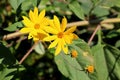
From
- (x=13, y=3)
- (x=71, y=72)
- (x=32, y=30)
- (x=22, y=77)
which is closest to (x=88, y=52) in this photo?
(x=71, y=72)

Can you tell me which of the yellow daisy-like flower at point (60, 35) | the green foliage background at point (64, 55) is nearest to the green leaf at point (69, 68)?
the green foliage background at point (64, 55)

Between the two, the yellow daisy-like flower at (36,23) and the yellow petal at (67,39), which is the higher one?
the yellow daisy-like flower at (36,23)

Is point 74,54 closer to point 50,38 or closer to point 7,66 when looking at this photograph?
point 50,38

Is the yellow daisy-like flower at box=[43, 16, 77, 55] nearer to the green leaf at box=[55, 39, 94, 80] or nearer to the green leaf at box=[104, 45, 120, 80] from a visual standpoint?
→ the green leaf at box=[55, 39, 94, 80]

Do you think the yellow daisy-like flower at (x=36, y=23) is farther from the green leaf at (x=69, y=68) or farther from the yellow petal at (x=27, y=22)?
the green leaf at (x=69, y=68)

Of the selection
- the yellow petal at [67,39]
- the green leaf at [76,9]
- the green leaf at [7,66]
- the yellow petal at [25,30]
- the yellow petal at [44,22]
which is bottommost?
the green leaf at [7,66]

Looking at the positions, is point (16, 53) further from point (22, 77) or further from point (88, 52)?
point (88, 52)

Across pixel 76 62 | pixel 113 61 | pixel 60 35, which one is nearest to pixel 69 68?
pixel 76 62
